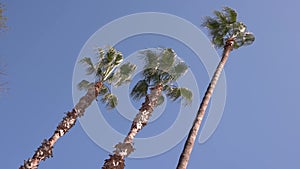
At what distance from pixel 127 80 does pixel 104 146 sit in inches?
206

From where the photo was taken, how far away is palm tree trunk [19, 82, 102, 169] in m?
17.1

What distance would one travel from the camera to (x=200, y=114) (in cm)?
1506

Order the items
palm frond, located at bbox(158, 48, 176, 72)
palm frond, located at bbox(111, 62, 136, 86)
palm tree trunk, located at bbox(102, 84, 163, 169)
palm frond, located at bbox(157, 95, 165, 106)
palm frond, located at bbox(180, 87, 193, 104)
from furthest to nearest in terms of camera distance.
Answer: palm frond, located at bbox(111, 62, 136, 86) < palm frond, located at bbox(158, 48, 176, 72) < palm frond, located at bbox(180, 87, 193, 104) < palm frond, located at bbox(157, 95, 165, 106) < palm tree trunk, located at bbox(102, 84, 163, 169)

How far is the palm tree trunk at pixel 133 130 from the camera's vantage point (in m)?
15.8

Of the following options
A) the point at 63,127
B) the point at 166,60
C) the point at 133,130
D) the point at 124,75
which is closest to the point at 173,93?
the point at 166,60

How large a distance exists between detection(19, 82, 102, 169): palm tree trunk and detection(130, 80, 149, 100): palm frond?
6.26ft

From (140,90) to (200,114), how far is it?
21.3 ft

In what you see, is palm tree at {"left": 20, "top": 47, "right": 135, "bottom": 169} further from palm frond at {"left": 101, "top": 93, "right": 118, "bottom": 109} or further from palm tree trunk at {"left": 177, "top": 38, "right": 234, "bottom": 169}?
palm tree trunk at {"left": 177, "top": 38, "right": 234, "bottom": 169}

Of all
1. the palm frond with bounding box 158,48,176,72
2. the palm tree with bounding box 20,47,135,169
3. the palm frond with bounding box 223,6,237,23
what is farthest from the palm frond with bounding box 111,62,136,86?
the palm frond with bounding box 223,6,237,23

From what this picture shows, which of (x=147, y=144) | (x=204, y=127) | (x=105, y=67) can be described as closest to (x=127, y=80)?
(x=105, y=67)

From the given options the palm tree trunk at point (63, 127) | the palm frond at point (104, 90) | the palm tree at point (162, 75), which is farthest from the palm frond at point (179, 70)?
the palm frond at point (104, 90)

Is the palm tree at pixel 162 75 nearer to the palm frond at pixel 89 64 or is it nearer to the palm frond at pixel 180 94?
the palm frond at pixel 180 94

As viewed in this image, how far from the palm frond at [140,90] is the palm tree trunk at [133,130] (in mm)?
1201

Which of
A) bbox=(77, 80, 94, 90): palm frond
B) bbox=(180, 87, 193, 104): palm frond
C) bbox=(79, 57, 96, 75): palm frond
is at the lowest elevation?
bbox=(77, 80, 94, 90): palm frond
